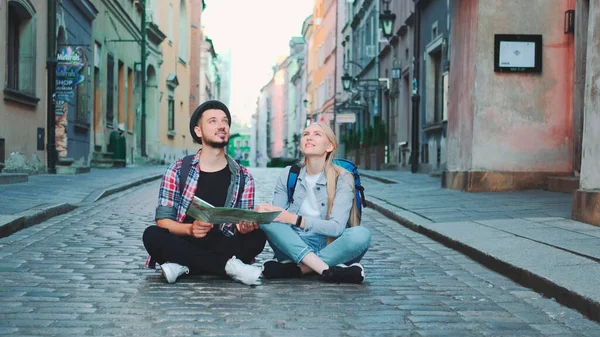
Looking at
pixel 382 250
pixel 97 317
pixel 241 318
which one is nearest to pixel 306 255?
pixel 241 318

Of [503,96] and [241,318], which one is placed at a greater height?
[503,96]

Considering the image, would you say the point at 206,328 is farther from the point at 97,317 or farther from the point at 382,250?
the point at 382,250

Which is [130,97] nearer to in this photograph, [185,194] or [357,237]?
[185,194]

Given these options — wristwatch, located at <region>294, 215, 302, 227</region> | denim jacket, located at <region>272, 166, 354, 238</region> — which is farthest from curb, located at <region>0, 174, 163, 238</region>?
wristwatch, located at <region>294, 215, 302, 227</region>

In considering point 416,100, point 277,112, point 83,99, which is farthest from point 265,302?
point 277,112

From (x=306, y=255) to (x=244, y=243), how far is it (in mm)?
434

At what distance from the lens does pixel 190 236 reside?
5.91 m

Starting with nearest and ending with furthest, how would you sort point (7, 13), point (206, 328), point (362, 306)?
point (206, 328)
point (362, 306)
point (7, 13)

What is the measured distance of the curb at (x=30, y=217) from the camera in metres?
8.35

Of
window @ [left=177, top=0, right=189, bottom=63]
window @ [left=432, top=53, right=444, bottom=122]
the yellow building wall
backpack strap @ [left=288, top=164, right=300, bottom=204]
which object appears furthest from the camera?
window @ [left=177, top=0, right=189, bottom=63]

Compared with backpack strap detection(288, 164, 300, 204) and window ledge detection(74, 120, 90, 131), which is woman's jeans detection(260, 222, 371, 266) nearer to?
backpack strap detection(288, 164, 300, 204)

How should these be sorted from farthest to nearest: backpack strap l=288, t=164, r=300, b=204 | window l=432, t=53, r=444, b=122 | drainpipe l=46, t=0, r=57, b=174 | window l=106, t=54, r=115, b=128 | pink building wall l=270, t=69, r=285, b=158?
pink building wall l=270, t=69, r=285, b=158 → window l=106, t=54, r=115, b=128 → window l=432, t=53, r=444, b=122 → drainpipe l=46, t=0, r=57, b=174 → backpack strap l=288, t=164, r=300, b=204

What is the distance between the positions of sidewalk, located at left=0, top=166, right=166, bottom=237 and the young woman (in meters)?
3.43

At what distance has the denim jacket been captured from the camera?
19.5 ft
